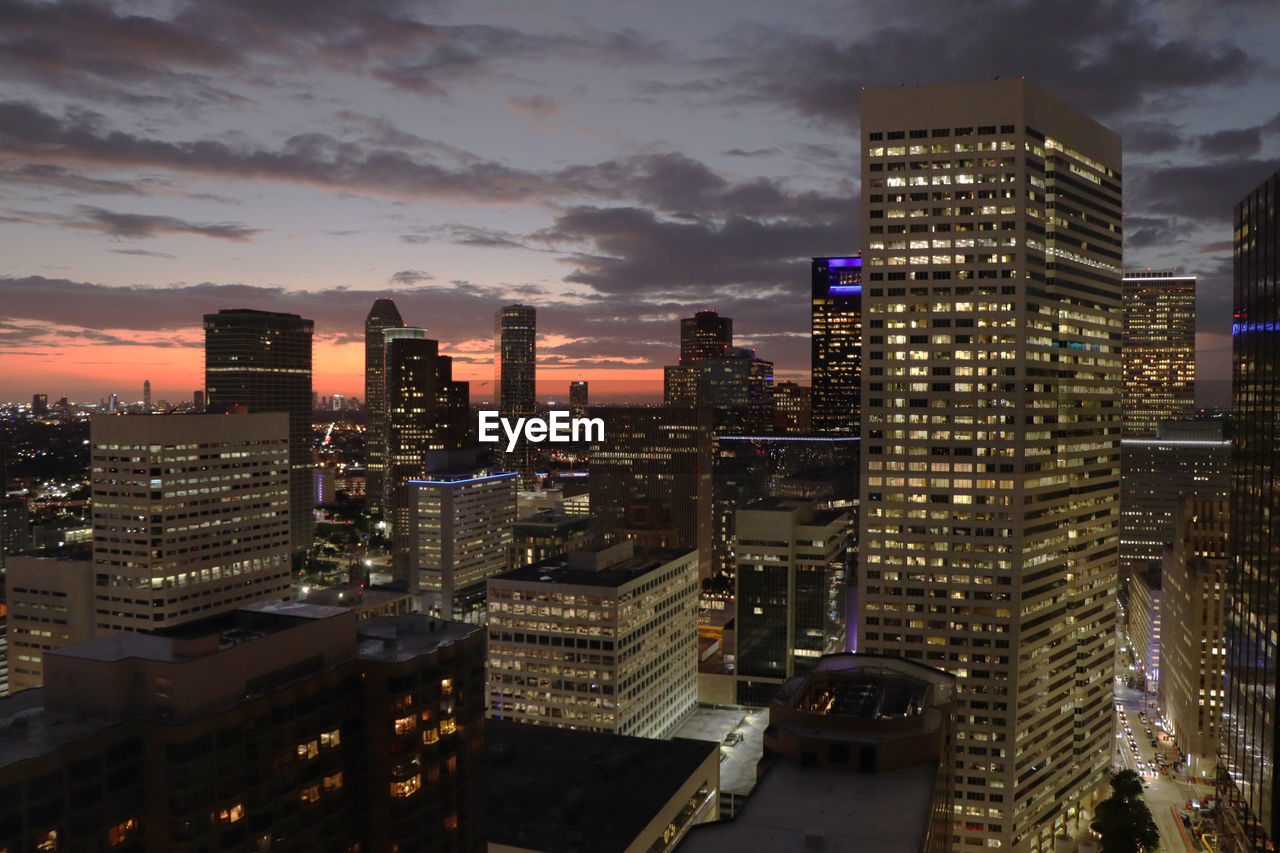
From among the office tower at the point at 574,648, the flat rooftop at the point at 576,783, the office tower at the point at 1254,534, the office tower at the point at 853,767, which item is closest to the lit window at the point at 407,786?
the office tower at the point at 853,767

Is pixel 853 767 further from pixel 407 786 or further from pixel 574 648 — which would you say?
pixel 574 648

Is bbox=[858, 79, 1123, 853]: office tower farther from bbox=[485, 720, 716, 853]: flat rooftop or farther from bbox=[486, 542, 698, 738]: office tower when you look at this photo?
bbox=[485, 720, 716, 853]: flat rooftop

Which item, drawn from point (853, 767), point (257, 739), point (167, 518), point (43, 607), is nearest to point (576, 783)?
point (853, 767)

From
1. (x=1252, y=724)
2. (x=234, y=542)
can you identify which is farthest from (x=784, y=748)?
(x=234, y=542)

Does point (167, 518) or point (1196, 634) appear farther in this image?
point (167, 518)

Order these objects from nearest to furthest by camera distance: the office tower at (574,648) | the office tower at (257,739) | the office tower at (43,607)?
the office tower at (257,739)
the office tower at (574,648)
the office tower at (43,607)

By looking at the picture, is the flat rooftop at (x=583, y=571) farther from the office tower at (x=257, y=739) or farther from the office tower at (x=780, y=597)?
the office tower at (x=257, y=739)

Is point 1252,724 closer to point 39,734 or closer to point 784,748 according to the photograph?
point 784,748
